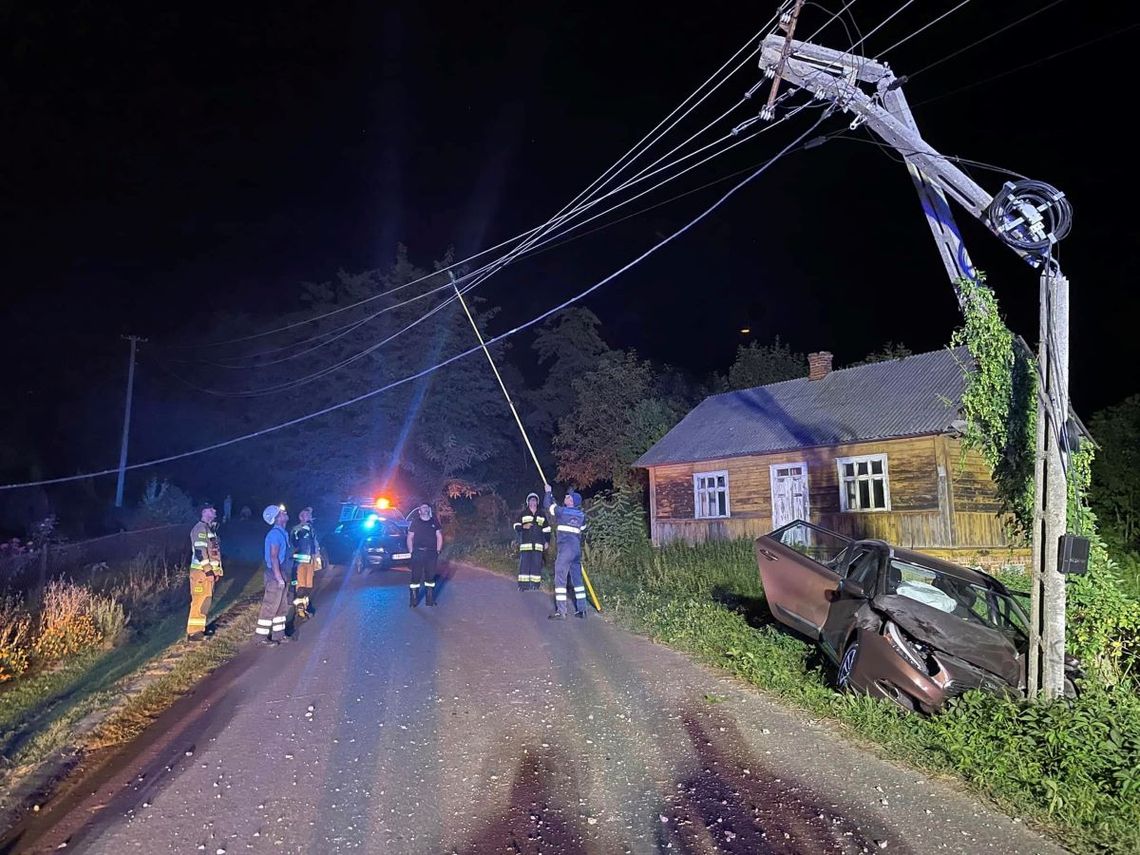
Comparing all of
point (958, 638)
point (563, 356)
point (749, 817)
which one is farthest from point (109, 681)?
point (563, 356)

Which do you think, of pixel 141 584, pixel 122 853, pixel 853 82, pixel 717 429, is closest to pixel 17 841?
pixel 122 853

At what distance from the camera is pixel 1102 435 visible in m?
19.9

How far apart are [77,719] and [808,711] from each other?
6115 millimetres

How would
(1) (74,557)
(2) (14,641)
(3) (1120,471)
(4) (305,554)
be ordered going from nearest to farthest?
1. (2) (14,641)
2. (4) (305,554)
3. (1) (74,557)
4. (3) (1120,471)

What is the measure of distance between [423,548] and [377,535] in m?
5.79

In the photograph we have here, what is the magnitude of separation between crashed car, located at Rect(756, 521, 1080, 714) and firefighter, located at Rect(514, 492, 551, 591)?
263 inches

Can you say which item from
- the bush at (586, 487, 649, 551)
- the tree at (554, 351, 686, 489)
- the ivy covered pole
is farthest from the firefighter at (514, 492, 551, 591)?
the tree at (554, 351, 686, 489)

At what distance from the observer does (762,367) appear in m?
37.2

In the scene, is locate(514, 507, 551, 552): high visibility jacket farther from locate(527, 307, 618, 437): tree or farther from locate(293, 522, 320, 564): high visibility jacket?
locate(527, 307, 618, 437): tree

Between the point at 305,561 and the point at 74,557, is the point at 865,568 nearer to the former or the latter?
the point at 305,561

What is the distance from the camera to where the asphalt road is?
436cm

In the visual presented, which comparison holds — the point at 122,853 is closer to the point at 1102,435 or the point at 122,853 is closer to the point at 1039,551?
the point at 1039,551

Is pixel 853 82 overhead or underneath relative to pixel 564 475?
overhead

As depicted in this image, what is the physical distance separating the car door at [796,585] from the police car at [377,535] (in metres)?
10.2
